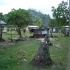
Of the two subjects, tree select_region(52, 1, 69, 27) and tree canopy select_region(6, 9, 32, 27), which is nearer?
tree canopy select_region(6, 9, 32, 27)

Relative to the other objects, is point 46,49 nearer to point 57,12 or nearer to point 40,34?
point 40,34

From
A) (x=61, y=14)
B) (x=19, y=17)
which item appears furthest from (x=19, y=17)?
(x=61, y=14)

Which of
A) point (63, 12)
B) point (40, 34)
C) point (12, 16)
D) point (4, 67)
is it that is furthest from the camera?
point (63, 12)

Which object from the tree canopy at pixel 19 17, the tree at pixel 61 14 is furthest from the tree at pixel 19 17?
the tree at pixel 61 14

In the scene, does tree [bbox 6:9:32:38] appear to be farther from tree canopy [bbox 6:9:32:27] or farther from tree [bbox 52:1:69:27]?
tree [bbox 52:1:69:27]

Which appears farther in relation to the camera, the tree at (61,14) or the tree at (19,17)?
the tree at (61,14)

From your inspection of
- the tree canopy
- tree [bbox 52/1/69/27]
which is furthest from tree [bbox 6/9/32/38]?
tree [bbox 52/1/69/27]

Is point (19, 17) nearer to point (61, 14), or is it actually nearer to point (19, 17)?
point (19, 17)

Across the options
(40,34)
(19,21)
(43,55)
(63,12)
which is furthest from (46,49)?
(63,12)

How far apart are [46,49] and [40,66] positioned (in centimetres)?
84

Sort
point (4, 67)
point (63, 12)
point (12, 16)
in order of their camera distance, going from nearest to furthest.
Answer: point (4, 67)
point (12, 16)
point (63, 12)

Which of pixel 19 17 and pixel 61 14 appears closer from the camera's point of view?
pixel 19 17

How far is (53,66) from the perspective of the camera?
8.92m

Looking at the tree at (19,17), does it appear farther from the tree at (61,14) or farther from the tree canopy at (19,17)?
the tree at (61,14)
